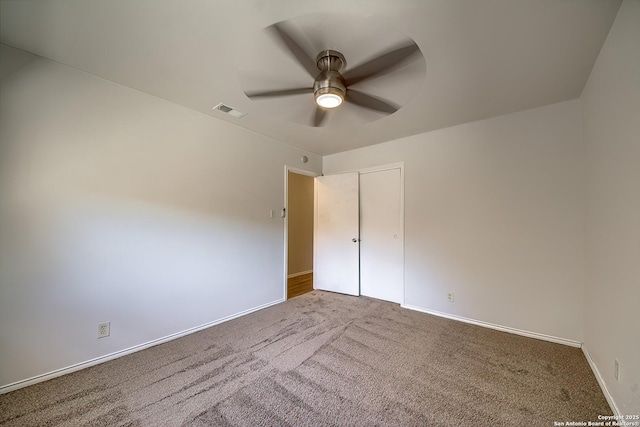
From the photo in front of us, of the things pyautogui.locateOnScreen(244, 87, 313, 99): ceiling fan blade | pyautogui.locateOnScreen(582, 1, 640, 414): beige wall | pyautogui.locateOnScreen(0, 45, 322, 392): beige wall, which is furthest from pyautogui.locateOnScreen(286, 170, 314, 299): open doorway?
pyautogui.locateOnScreen(582, 1, 640, 414): beige wall

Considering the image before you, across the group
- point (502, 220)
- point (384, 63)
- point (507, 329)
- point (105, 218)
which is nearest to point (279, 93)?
point (384, 63)

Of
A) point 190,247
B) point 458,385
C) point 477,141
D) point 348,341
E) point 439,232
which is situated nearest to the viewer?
point 458,385

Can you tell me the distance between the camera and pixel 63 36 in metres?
1.62

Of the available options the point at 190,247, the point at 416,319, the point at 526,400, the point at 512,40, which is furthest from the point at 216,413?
the point at 512,40

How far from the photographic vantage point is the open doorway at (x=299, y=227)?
17.8ft

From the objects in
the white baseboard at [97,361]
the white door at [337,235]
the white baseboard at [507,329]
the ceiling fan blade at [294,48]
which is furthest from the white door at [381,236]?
the ceiling fan blade at [294,48]

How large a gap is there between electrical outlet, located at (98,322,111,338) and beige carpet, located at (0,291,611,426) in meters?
0.24

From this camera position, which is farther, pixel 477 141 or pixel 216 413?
pixel 477 141

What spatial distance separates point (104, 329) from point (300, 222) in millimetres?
3966

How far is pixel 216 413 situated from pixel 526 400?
81.9 inches

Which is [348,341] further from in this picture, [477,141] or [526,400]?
[477,141]

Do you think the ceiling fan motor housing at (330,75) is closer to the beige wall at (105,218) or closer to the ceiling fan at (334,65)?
the ceiling fan at (334,65)

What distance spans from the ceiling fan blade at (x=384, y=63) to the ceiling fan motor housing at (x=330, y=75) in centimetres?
8

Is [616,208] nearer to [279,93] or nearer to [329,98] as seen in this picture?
[329,98]
